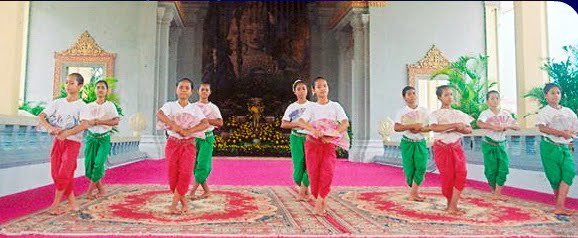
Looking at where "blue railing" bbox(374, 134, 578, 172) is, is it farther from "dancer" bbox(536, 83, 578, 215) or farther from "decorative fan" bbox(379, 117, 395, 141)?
"decorative fan" bbox(379, 117, 395, 141)

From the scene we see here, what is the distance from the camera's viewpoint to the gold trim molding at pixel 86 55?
35.5 feet

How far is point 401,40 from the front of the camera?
11633 millimetres

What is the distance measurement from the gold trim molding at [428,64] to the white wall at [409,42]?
0.33ft

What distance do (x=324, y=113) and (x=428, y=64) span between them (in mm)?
8352

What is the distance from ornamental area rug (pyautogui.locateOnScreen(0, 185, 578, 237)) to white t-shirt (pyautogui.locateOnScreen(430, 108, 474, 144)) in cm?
62

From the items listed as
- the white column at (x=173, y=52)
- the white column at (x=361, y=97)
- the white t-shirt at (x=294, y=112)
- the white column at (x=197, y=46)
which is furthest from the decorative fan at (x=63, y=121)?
the white column at (x=197, y=46)

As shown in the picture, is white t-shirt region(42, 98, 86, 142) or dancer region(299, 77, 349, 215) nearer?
white t-shirt region(42, 98, 86, 142)

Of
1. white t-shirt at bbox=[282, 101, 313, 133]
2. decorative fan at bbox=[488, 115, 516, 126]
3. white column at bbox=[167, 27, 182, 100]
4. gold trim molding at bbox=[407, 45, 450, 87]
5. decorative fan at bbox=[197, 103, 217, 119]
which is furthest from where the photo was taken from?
white column at bbox=[167, 27, 182, 100]

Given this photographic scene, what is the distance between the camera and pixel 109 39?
36.9ft

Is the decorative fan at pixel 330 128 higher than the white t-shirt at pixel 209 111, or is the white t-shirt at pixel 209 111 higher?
the white t-shirt at pixel 209 111

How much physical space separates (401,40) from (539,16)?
381 cm

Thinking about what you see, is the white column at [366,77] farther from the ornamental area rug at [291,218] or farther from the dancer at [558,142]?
the dancer at [558,142]

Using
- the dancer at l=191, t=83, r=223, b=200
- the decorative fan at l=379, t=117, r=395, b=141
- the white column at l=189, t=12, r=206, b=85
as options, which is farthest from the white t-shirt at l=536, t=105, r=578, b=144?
the white column at l=189, t=12, r=206, b=85

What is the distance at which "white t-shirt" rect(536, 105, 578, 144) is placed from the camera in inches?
157
